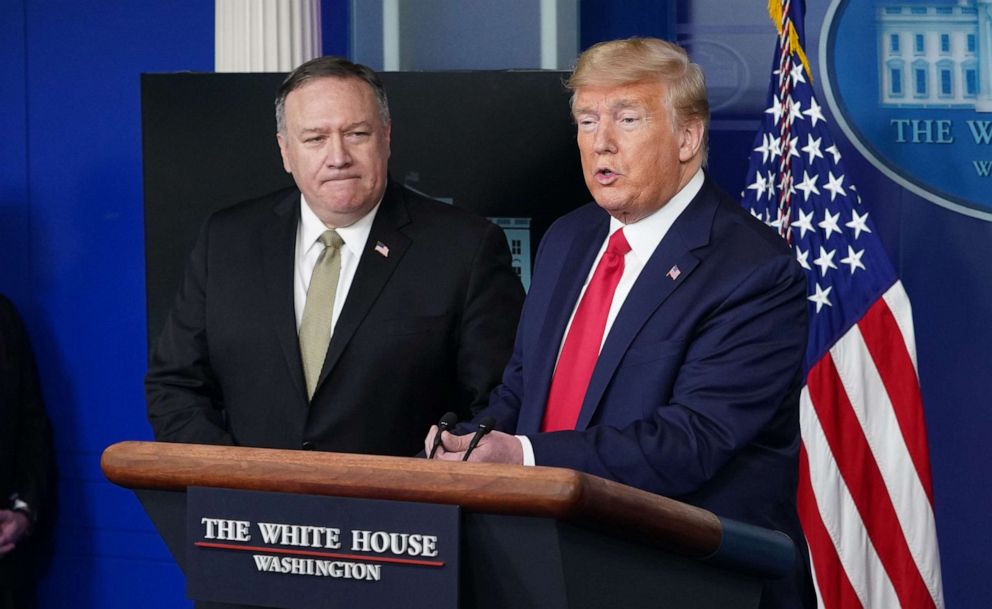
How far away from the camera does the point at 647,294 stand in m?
1.98

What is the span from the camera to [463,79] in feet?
10.8

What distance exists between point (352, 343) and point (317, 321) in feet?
0.32

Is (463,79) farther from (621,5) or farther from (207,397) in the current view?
(207,397)

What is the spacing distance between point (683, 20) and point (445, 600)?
283 centimetres

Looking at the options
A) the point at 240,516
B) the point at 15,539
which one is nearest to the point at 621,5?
the point at 15,539

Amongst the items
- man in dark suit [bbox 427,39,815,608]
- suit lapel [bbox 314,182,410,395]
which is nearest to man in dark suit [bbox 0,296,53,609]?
suit lapel [bbox 314,182,410,395]

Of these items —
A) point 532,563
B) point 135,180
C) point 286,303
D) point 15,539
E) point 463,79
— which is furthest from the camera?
point 135,180

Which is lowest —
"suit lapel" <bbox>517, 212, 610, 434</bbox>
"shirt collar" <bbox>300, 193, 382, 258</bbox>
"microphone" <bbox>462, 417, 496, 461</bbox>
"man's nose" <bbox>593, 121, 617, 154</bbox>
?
"microphone" <bbox>462, 417, 496, 461</bbox>

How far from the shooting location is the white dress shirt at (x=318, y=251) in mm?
2646

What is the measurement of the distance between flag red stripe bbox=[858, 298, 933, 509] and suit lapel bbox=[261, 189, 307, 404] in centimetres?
142

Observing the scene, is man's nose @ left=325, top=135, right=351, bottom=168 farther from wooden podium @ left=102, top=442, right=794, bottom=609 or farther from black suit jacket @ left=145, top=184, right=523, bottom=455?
wooden podium @ left=102, top=442, right=794, bottom=609

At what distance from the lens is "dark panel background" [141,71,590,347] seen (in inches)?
128

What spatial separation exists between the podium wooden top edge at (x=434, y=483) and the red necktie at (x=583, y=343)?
631 mm

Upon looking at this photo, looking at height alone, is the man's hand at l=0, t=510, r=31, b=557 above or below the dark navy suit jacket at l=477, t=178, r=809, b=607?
below
